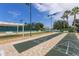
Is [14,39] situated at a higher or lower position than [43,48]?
higher

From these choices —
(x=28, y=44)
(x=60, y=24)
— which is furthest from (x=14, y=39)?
(x=60, y=24)

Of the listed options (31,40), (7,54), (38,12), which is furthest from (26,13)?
(7,54)

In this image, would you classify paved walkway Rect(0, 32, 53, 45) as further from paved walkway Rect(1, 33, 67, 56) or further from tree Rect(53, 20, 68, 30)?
tree Rect(53, 20, 68, 30)

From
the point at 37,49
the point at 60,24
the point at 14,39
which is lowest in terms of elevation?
the point at 37,49

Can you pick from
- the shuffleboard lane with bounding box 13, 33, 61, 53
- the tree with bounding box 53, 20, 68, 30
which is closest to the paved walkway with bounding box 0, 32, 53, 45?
the shuffleboard lane with bounding box 13, 33, 61, 53

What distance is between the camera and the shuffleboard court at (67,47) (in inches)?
128

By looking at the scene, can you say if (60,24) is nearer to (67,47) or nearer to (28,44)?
(67,47)

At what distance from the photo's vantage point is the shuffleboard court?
3242 millimetres

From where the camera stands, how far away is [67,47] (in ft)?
10.8

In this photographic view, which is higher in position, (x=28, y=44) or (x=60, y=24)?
(x=60, y=24)

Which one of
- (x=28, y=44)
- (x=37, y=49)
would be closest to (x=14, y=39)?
(x=28, y=44)

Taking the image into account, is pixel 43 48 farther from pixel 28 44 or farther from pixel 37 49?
pixel 28 44

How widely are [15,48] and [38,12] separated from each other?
59cm

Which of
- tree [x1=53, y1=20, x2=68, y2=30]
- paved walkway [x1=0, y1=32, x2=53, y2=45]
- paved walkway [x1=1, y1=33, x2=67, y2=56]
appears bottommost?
paved walkway [x1=1, y1=33, x2=67, y2=56]
